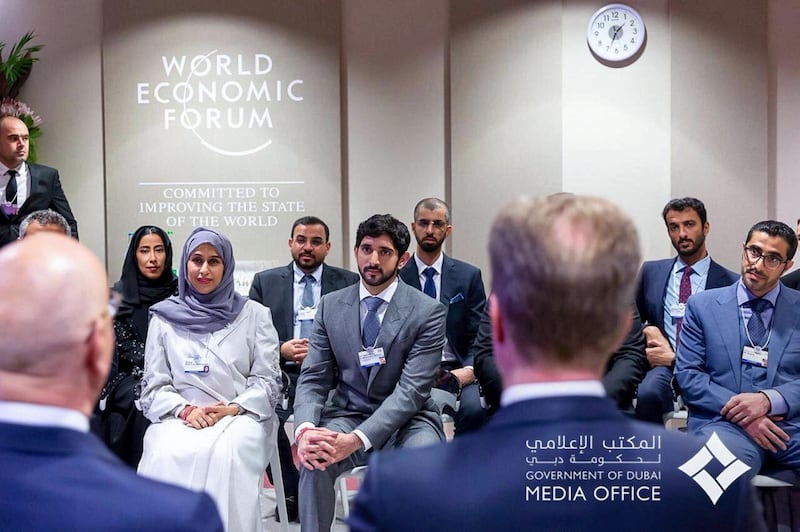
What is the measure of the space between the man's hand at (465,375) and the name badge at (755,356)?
131 centimetres

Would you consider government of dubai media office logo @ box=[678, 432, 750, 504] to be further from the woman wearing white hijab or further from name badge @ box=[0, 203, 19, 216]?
name badge @ box=[0, 203, 19, 216]

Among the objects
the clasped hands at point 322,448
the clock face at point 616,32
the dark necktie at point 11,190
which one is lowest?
the clasped hands at point 322,448

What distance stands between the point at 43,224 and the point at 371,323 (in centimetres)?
214

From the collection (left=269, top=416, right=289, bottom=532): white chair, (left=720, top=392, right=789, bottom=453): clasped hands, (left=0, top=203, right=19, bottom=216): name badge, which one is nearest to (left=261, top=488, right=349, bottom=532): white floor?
(left=269, top=416, right=289, bottom=532): white chair

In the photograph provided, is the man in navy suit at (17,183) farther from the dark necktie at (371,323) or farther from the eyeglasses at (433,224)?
the dark necktie at (371,323)

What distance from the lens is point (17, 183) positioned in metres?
5.26

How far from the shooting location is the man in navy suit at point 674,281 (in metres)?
4.21

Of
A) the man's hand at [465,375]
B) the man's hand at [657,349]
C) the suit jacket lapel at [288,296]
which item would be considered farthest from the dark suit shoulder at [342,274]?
the man's hand at [657,349]

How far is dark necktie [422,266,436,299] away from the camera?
4.79 metres

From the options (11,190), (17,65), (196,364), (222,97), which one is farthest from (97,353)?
(17,65)

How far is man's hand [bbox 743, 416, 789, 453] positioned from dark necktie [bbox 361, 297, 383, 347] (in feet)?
5.26

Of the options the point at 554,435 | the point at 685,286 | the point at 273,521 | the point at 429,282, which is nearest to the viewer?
the point at 554,435

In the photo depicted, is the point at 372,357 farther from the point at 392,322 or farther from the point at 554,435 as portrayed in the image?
the point at 554,435

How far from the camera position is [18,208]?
5211 mm
